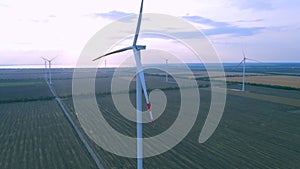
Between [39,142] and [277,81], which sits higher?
[277,81]

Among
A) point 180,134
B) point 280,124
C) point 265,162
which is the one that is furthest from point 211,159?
point 280,124

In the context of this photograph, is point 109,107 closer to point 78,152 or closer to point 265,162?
point 78,152

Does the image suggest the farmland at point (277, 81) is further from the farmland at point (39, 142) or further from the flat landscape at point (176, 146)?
the farmland at point (39, 142)

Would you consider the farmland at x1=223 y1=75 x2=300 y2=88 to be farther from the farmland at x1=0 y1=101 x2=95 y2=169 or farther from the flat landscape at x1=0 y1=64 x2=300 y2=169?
the farmland at x1=0 y1=101 x2=95 y2=169

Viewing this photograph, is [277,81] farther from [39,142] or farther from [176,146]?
[39,142]

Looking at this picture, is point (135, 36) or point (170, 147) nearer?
point (135, 36)

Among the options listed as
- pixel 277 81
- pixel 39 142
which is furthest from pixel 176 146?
pixel 277 81

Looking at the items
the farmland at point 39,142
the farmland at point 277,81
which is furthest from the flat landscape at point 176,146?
the farmland at point 277,81

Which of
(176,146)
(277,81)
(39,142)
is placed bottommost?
(176,146)

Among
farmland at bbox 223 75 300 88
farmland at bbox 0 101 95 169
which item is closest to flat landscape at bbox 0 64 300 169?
farmland at bbox 0 101 95 169

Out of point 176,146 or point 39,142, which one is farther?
point 39,142

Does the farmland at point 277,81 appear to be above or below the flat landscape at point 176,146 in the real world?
above
